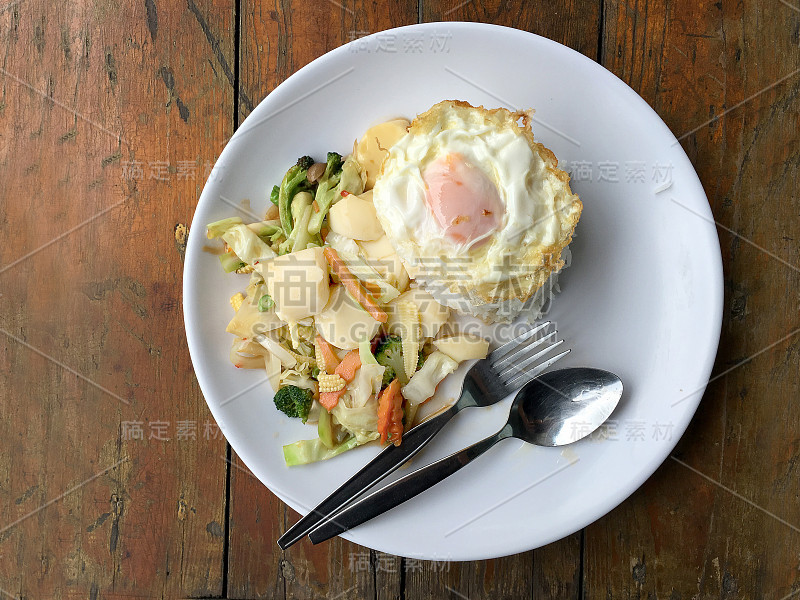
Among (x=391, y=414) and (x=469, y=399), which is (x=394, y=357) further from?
(x=469, y=399)

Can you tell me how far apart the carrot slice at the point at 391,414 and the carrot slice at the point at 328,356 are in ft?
1.04

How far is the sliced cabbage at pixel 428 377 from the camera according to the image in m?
3.05

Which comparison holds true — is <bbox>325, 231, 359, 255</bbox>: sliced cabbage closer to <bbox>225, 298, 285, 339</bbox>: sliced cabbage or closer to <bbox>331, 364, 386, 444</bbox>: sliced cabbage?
<bbox>225, 298, 285, 339</bbox>: sliced cabbage

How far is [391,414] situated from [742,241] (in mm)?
2262

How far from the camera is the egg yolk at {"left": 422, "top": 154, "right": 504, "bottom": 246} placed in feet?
8.68

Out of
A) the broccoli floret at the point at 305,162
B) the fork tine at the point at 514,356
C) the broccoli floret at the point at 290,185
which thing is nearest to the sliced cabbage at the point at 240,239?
the broccoli floret at the point at 290,185

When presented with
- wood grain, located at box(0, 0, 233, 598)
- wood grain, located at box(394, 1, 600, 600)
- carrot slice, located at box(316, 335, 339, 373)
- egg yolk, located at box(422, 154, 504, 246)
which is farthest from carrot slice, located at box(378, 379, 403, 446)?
wood grain, located at box(0, 0, 233, 598)

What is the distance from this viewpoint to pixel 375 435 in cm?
306

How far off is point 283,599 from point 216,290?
1.93 metres

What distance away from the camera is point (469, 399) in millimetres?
3059

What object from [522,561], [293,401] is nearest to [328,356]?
[293,401]

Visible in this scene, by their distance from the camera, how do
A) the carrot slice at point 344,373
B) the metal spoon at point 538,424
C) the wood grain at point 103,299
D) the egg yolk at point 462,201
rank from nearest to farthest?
the egg yolk at point 462,201, the metal spoon at point 538,424, the carrot slice at point 344,373, the wood grain at point 103,299

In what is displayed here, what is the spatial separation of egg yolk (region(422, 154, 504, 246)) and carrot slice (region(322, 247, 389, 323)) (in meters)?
0.60

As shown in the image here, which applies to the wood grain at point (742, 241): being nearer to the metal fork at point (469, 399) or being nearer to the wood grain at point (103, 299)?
the metal fork at point (469, 399)
